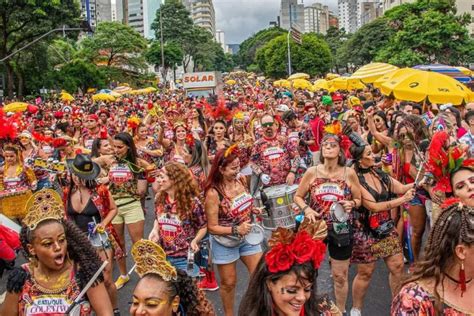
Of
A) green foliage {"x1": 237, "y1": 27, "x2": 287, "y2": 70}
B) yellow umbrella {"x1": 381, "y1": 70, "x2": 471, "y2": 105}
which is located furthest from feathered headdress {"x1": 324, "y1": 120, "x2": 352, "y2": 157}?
green foliage {"x1": 237, "y1": 27, "x2": 287, "y2": 70}

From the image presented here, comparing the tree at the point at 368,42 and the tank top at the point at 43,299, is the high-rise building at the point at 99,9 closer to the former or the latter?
the tree at the point at 368,42

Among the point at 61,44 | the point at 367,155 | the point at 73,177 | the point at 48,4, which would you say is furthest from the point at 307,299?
the point at 61,44

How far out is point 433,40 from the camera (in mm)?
36781

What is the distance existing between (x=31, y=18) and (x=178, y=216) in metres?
29.1

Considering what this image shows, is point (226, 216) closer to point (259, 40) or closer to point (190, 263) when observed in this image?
point (190, 263)

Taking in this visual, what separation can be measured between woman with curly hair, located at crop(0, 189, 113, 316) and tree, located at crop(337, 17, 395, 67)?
55.0m

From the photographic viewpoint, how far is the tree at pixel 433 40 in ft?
120

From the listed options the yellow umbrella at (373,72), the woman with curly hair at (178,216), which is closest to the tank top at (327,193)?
the woman with curly hair at (178,216)

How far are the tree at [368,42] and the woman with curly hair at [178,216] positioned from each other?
5344 centimetres

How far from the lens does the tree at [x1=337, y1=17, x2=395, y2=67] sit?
188 feet

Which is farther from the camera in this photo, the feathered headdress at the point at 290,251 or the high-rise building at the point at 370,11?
the high-rise building at the point at 370,11

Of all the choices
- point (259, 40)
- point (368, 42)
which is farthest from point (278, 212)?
point (259, 40)

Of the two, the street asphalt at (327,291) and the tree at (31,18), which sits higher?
the tree at (31,18)

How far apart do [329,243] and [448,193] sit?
3.69 ft
